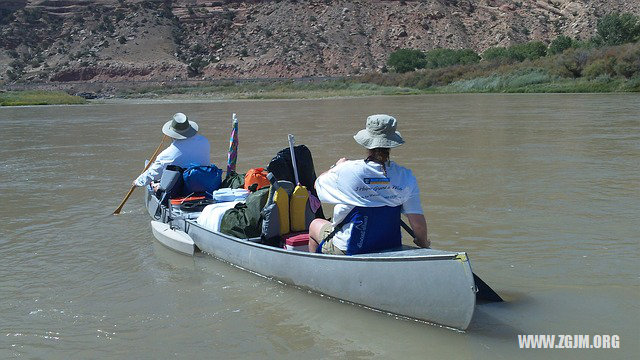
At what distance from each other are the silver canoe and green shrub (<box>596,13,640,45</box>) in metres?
59.2

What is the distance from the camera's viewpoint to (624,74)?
43.8 meters

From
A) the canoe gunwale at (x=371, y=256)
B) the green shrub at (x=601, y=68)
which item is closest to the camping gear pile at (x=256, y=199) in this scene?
the canoe gunwale at (x=371, y=256)

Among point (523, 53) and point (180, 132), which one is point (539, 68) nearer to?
point (523, 53)

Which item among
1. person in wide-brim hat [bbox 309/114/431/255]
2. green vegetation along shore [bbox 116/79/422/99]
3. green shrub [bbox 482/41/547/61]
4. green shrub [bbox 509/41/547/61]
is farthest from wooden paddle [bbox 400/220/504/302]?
green shrub [bbox 509/41/547/61]

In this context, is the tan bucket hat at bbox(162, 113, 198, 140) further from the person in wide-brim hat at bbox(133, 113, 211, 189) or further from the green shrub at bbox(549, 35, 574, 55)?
the green shrub at bbox(549, 35, 574, 55)

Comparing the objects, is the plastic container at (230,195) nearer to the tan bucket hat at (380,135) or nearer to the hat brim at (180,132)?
the hat brim at (180,132)

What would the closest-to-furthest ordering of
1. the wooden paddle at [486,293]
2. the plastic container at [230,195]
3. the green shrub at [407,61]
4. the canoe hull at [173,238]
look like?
the wooden paddle at [486,293]
the canoe hull at [173,238]
the plastic container at [230,195]
the green shrub at [407,61]

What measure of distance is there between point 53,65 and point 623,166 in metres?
81.8

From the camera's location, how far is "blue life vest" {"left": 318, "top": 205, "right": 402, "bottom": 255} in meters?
5.70

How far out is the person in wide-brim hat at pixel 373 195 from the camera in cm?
550

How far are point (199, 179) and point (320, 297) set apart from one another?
3006 millimetres

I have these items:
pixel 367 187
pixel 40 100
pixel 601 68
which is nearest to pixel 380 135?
pixel 367 187

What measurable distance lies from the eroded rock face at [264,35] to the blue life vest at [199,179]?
6844 centimetres

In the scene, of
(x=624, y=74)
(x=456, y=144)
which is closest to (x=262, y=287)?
(x=456, y=144)
